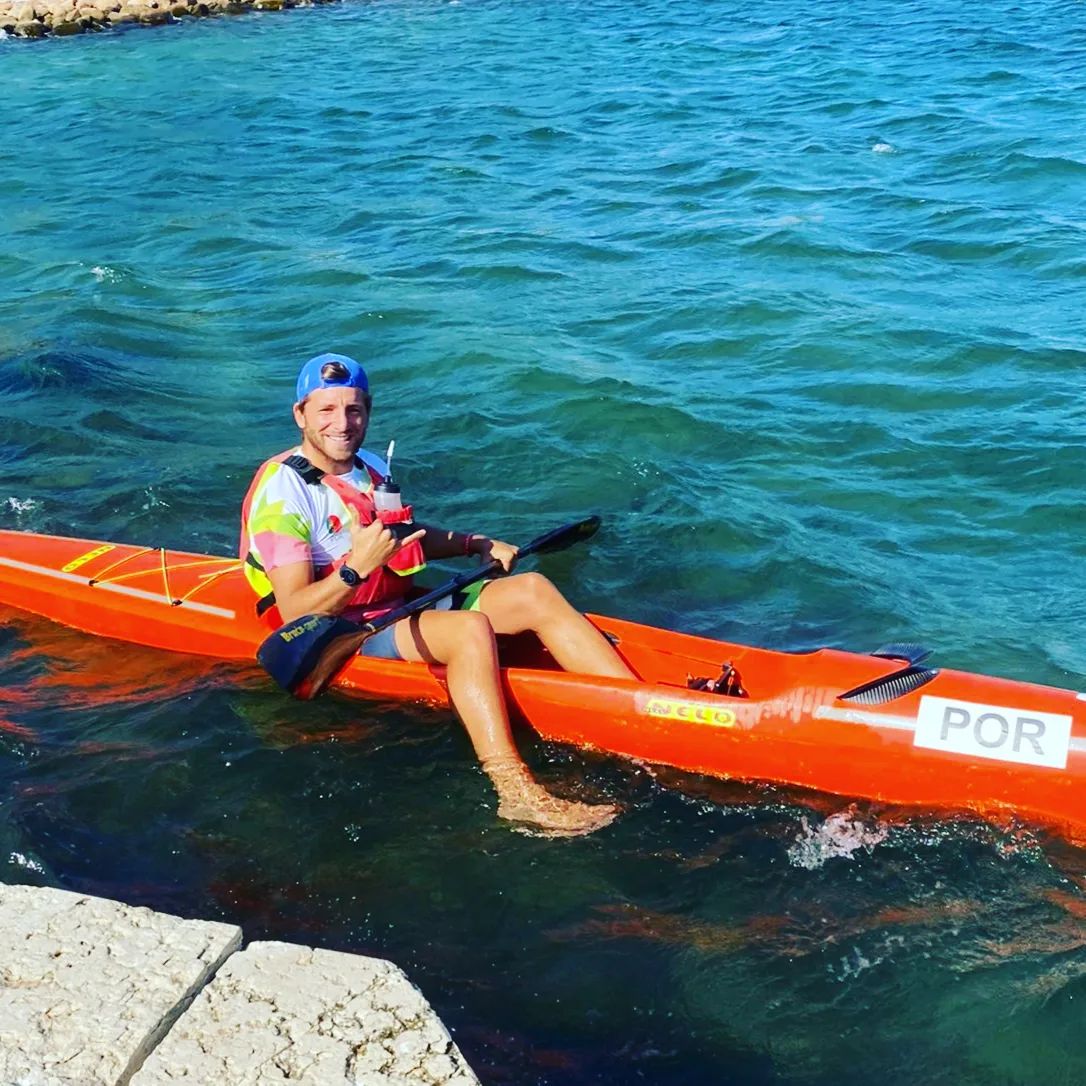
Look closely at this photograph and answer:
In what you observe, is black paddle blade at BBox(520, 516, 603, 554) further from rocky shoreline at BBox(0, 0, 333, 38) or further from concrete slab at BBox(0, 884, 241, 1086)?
rocky shoreline at BBox(0, 0, 333, 38)

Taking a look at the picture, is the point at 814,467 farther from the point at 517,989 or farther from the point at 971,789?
the point at 517,989

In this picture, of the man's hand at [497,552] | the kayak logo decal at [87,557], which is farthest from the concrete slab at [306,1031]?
the kayak logo decal at [87,557]

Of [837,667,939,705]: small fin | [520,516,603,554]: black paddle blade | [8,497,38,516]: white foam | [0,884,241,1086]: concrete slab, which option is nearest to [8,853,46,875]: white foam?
[0,884,241,1086]: concrete slab

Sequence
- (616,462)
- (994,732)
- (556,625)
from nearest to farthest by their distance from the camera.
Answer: (994,732) → (556,625) → (616,462)

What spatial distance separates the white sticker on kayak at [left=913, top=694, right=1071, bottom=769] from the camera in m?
4.22

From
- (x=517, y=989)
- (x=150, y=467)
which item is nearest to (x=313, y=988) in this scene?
(x=517, y=989)

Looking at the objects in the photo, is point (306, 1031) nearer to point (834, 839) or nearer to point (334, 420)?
point (834, 839)

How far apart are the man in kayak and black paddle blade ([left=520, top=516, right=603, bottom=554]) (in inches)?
23.2

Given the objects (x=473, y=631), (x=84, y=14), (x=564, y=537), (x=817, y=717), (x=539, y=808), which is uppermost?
(x=84, y=14)

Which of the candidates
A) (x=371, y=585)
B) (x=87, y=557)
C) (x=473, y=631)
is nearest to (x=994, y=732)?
(x=473, y=631)

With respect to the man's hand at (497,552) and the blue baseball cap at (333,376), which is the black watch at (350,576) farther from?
the man's hand at (497,552)

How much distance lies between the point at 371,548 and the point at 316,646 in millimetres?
419

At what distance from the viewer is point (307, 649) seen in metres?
4.52

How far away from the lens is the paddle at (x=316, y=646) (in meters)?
4.52
